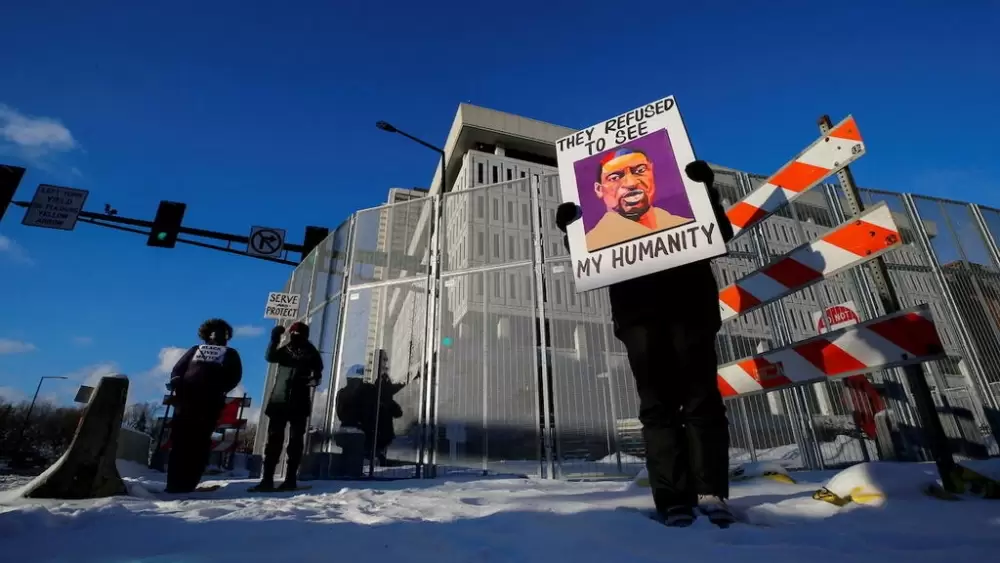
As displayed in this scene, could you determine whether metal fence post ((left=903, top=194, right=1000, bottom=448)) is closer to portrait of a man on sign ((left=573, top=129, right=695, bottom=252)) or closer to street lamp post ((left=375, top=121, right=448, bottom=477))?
portrait of a man on sign ((left=573, top=129, right=695, bottom=252))

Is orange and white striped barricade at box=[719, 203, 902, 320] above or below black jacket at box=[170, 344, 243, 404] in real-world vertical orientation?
above

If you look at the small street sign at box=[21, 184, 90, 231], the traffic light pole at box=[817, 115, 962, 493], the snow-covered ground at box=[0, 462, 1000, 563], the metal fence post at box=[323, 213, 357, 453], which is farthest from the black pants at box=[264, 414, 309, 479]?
the small street sign at box=[21, 184, 90, 231]

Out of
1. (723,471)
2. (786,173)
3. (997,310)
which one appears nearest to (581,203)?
(786,173)

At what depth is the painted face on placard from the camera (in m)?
2.87

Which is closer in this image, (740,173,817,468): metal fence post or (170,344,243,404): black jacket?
(170,344,243,404): black jacket

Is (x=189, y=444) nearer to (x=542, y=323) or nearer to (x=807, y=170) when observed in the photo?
(x=542, y=323)

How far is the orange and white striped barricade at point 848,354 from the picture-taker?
257 centimetres

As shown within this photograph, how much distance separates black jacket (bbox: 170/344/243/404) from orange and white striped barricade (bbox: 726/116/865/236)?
5.05 meters

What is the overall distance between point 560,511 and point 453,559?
104 centimetres

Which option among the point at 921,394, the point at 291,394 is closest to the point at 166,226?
the point at 291,394

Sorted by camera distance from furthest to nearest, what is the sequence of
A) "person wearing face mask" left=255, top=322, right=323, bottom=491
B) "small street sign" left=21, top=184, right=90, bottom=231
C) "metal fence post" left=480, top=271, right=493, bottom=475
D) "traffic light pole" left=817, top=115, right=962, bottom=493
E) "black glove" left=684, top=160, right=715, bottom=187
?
1. "small street sign" left=21, top=184, right=90, bottom=231
2. "metal fence post" left=480, top=271, right=493, bottom=475
3. "person wearing face mask" left=255, top=322, right=323, bottom=491
4. "black glove" left=684, top=160, right=715, bottom=187
5. "traffic light pole" left=817, top=115, right=962, bottom=493

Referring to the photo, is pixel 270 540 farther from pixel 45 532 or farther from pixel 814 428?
pixel 814 428

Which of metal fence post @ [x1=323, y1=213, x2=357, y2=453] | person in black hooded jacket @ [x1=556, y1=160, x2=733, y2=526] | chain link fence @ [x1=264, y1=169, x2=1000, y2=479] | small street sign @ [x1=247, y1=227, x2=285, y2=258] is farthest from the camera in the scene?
small street sign @ [x1=247, y1=227, x2=285, y2=258]

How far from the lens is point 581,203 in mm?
3123
